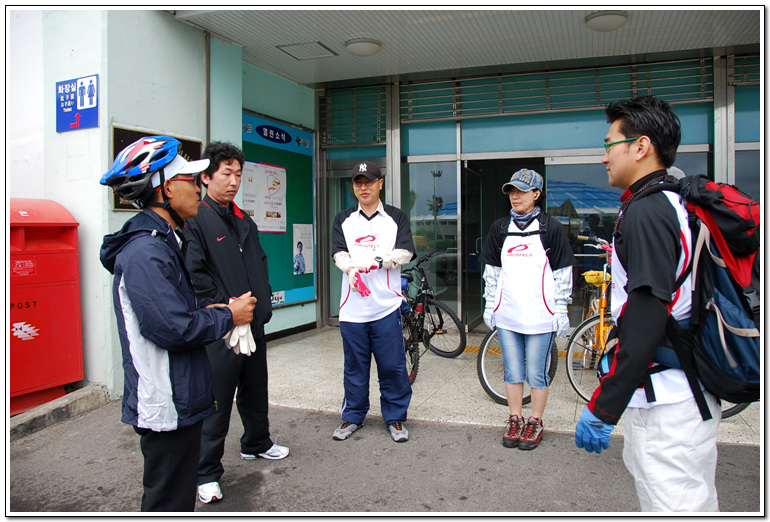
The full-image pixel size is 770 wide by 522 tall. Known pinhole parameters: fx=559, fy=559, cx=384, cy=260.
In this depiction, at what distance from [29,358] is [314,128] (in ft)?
15.9

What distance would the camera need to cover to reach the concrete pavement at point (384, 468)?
10.1 ft

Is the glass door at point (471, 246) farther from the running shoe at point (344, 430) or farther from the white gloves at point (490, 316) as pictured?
the running shoe at point (344, 430)

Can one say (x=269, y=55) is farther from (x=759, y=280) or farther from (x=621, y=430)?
(x=759, y=280)

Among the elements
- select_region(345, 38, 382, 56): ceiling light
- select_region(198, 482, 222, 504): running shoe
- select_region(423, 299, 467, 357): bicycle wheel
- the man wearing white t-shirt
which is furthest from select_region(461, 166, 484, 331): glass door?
select_region(198, 482, 222, 504): running shoe

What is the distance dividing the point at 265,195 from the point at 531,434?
4.63m

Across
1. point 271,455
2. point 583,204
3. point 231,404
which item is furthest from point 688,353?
point 583,204

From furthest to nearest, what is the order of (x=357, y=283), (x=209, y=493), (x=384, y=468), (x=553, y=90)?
(x=553, y=90) → (x=357, y=283) → (x=384, y=468) → (x=209, y=493)

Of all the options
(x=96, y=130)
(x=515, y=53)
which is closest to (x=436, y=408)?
(x=96, y=130)

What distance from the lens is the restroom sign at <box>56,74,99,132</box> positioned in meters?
4.77

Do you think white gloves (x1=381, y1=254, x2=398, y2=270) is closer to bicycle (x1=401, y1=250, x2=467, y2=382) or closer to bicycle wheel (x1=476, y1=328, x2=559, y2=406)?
bicycle wheel (x1=476, y1=328, x2=559, y2=406)

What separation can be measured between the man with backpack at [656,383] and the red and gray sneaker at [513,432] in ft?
6.43

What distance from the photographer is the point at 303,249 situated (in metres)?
7.85

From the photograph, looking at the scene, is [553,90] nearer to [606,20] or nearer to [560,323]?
[606,20]

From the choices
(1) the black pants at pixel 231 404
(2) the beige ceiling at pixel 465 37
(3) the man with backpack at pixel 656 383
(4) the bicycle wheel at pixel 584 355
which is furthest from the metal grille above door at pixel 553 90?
(3) the man with backpack at pixel 656 383
